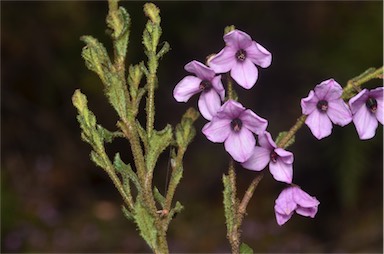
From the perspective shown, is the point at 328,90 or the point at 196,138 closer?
the point at 328,90

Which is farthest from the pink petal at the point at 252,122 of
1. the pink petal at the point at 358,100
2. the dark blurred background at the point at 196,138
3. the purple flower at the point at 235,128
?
the dark blurred background at the point at 196,138

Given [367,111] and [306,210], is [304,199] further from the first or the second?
[367,111]

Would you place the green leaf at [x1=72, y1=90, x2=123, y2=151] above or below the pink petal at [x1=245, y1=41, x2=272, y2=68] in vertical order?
below

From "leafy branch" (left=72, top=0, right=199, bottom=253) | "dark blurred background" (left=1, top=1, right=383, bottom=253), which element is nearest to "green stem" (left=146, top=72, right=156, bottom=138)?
"leafy branch" (left=72, top=0, right=199, bottom=253)

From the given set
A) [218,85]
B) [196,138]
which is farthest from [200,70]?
[196,138]

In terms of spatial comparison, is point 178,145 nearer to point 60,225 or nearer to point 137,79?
point 137,79

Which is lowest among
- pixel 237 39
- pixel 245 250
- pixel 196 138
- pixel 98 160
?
pixel 245 250

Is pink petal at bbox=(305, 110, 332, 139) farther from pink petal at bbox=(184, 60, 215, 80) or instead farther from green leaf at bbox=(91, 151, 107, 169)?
green leaf at bbox=(91, 151, 107, 169)

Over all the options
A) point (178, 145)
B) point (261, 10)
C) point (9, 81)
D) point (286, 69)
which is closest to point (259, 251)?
point (286, 69)
